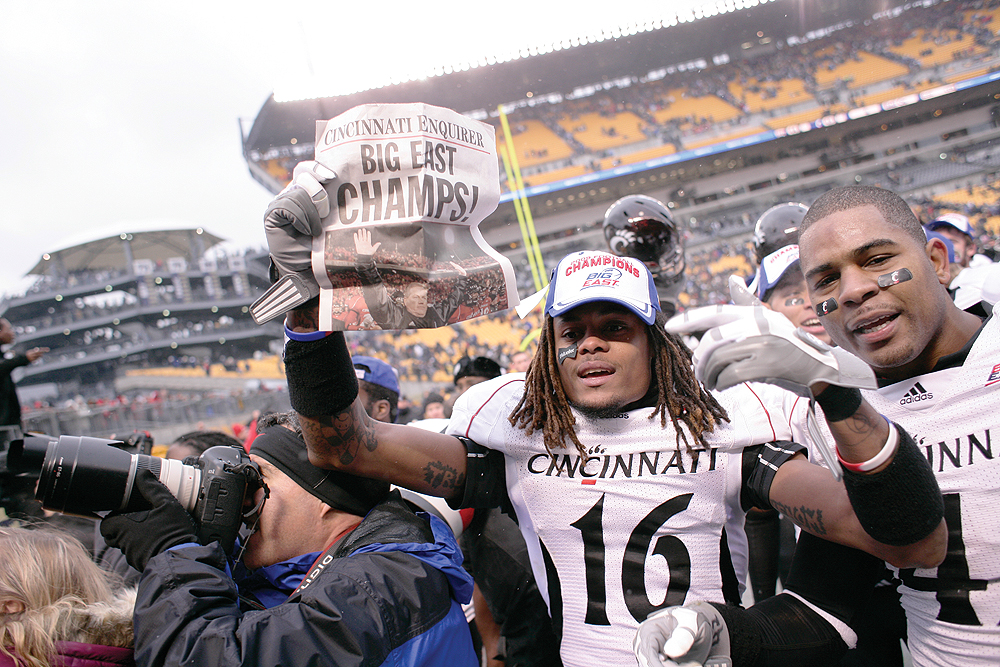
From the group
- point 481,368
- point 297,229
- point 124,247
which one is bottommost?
point 481,368

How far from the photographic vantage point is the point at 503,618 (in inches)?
88.0

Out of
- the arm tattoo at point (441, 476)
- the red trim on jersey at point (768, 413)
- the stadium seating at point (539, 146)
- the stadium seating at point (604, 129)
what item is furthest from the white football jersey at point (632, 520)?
the stadium seating at point (604, 129)

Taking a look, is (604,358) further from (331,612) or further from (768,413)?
(331,612)

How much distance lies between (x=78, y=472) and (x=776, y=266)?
2.58m

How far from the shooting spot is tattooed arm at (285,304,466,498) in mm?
1534

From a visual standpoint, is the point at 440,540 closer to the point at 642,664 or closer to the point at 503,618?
the point at 642,664

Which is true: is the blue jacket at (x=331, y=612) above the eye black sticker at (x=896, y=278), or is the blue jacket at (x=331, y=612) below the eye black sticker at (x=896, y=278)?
below

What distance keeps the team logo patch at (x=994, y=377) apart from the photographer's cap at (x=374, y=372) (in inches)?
91.2

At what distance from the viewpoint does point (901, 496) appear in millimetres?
1122

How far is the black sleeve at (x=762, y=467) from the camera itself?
56.8 inches

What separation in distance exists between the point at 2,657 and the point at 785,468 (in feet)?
5.86

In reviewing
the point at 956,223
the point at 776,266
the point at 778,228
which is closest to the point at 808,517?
the point at 776,266

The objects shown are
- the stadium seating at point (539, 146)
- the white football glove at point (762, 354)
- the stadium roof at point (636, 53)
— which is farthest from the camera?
the stadium seating at point (539, 146)

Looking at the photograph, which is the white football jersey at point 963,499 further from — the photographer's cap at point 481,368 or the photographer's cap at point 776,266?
the photographer's cap at point 481,368
